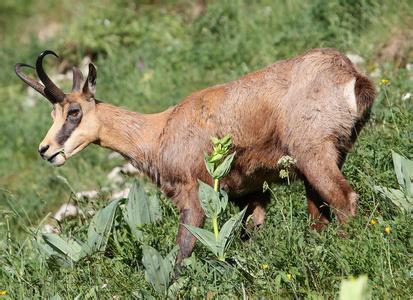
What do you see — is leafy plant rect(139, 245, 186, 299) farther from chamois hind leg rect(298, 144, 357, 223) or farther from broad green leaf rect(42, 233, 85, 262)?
chamois hind leg rect(298, 144, 357, 223)

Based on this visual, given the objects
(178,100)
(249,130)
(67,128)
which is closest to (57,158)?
(67,128)

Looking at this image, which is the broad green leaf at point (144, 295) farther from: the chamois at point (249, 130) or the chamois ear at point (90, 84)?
the chamois ear at point (90, 84)

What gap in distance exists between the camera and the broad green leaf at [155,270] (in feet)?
18.0

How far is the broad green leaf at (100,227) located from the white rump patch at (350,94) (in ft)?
5.98

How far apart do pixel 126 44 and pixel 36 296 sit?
7.97 m

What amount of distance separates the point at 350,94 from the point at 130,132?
189cm

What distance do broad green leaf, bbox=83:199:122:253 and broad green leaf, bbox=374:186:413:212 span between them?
193 cm

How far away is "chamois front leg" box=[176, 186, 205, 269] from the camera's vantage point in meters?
6.20

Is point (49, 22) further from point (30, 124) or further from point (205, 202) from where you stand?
point (205, 202)

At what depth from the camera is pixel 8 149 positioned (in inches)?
460

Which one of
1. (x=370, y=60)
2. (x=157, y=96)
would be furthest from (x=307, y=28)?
(x=157, y=96)

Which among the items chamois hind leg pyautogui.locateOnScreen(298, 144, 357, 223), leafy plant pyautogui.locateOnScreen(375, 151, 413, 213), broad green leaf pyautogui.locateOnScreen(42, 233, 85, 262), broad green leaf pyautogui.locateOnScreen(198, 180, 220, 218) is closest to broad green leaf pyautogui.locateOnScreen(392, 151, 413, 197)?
leafy plant pyautogui.locateOnScreen(375, 151, 413, 213)

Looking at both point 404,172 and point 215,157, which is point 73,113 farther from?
point 404,172

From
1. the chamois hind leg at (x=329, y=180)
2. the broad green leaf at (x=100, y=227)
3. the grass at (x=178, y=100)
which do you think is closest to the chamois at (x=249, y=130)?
the chamois hind leg at (x=329, y=180)
